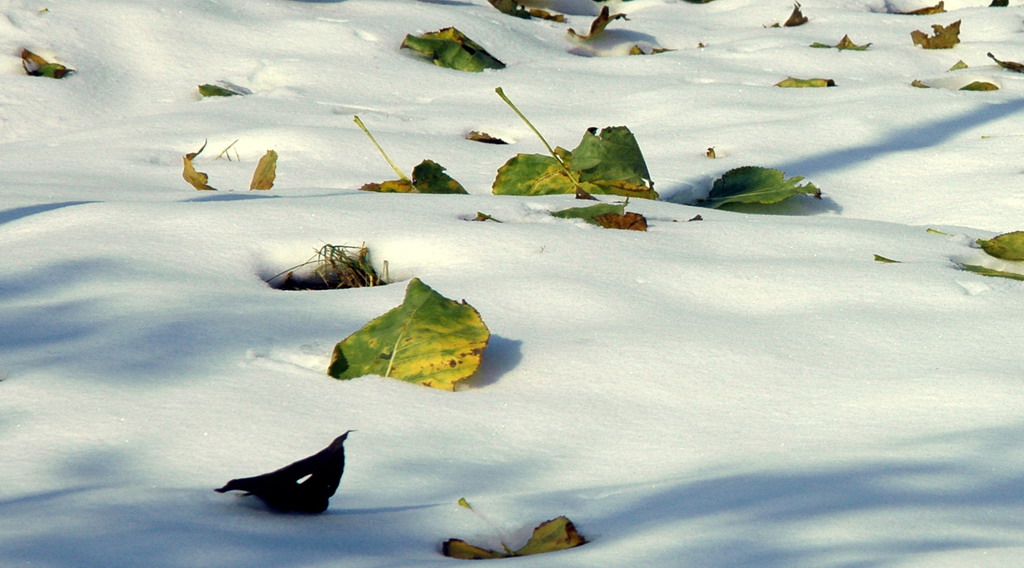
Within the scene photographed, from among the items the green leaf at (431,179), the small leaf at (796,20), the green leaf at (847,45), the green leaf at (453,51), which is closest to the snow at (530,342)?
the green leaf at (431,179)

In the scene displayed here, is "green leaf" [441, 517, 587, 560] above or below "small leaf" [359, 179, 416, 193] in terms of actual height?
above

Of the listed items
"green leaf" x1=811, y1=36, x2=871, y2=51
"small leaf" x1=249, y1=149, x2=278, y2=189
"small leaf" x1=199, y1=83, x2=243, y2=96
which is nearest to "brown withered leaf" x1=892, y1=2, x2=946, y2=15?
"green leaf" x1=811, y1=36, x2=871, y2=51

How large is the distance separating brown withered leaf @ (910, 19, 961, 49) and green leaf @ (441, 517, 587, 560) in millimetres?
3363

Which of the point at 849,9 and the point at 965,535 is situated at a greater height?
the point at 965,535

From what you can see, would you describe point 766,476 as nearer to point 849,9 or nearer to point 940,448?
point 940,448

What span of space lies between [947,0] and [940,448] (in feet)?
14.1

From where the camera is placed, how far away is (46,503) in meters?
0.95

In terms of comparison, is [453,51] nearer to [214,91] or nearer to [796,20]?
[214,91]

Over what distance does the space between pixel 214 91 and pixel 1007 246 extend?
2.28m

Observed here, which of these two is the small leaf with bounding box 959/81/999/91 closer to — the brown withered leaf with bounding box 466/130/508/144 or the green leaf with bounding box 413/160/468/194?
the brown withered leaf with bounding box 466/130/508/144

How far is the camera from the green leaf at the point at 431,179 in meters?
2.28

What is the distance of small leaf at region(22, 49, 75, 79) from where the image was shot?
10.4 ft

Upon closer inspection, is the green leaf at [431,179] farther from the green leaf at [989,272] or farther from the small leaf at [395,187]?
the green leaf at [989,272]

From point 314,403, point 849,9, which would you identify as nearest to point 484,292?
point 314,403
